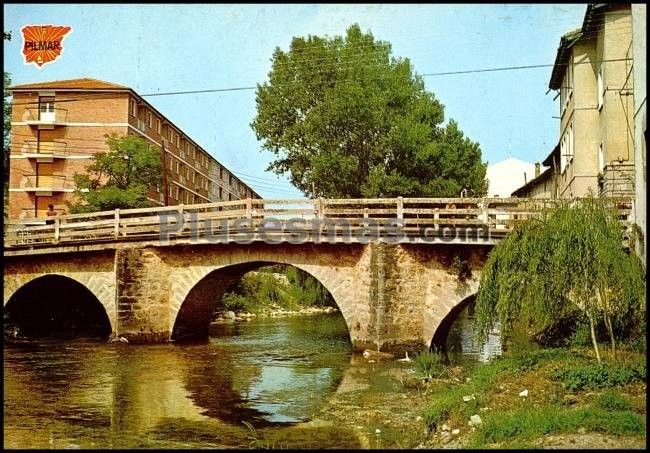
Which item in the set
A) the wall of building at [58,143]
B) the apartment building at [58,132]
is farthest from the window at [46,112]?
the wall of building at [58,143]

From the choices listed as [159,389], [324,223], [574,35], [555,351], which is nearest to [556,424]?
[555,351]

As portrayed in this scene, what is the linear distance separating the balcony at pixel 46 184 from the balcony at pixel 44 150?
118cm

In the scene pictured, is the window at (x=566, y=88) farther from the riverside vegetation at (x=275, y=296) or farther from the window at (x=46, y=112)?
the window at (x=46, y=112)

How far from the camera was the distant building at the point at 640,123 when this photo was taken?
13.8 m

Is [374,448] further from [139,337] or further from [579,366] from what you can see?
[139,337]

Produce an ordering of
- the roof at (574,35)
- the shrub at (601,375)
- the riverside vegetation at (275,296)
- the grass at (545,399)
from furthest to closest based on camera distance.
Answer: the riverside vegetation at (275,296) → the roof at (574,35) → the shrub at (601,375) → the grass at (545,399)

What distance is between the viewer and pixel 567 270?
1163 centimetres

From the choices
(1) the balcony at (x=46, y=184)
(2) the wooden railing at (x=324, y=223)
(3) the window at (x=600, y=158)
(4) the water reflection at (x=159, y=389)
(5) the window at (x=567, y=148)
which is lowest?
(4) the water reflection at (x=159, y=389)

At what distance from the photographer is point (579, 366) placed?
37.3 feet

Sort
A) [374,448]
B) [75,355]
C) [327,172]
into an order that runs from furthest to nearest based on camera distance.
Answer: [327,172] < [75,355] < [374,448]

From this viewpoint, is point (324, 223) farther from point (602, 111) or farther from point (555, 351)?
point (602, 111)

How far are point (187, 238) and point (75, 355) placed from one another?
192 inches

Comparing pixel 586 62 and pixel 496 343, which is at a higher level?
pixel 586 62

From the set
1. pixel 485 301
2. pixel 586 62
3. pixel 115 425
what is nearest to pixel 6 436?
pixel 115 425
